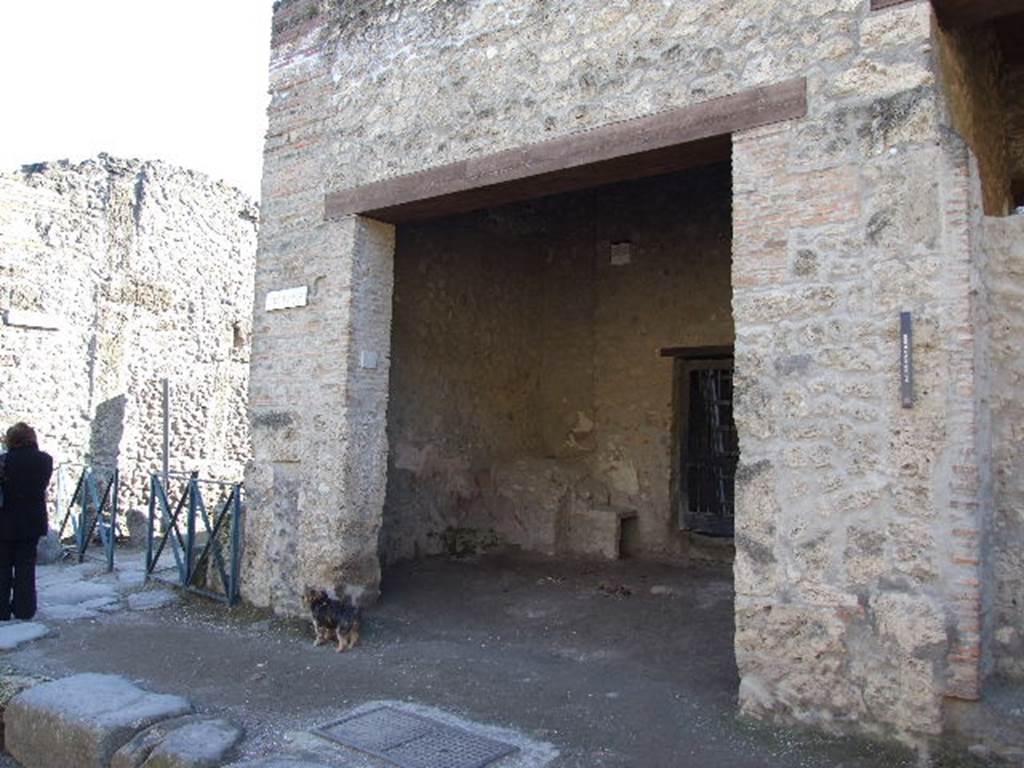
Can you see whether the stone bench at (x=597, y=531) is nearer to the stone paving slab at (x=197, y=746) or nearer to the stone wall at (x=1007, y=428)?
the stone wall at (x=1007, y=428)

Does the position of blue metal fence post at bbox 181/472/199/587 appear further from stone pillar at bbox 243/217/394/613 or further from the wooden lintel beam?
the wooden lintel beam

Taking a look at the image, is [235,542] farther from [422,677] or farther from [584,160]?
[584,160]

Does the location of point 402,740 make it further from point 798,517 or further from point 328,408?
point 328,408

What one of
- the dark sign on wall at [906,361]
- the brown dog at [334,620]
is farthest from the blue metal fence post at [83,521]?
the dark sign on wall at [906,361]

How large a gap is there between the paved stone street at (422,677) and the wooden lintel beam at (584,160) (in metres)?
2.78

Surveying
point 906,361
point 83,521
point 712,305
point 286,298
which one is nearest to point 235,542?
point 286,298

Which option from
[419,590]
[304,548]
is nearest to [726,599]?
[419,590]

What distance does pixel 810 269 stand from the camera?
149 inches

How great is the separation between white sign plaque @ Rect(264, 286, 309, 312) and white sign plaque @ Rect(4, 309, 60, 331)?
16.9ft

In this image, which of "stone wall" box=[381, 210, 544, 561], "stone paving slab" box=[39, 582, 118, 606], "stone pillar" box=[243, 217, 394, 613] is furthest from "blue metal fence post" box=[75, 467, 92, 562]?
"stone wall" box=[381, 210, 544, 561]

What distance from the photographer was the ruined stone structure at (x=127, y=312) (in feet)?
32.2

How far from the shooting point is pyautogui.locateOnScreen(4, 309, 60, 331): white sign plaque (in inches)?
376

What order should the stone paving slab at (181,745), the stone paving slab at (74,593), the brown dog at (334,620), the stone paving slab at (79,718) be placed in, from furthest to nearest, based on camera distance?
the stone paving slab at (74,593) → the brown dog at (334,620) → the stone paving slab at (79,718) → the stone paving slab at (181,745)

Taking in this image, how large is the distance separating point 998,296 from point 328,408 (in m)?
4.03
